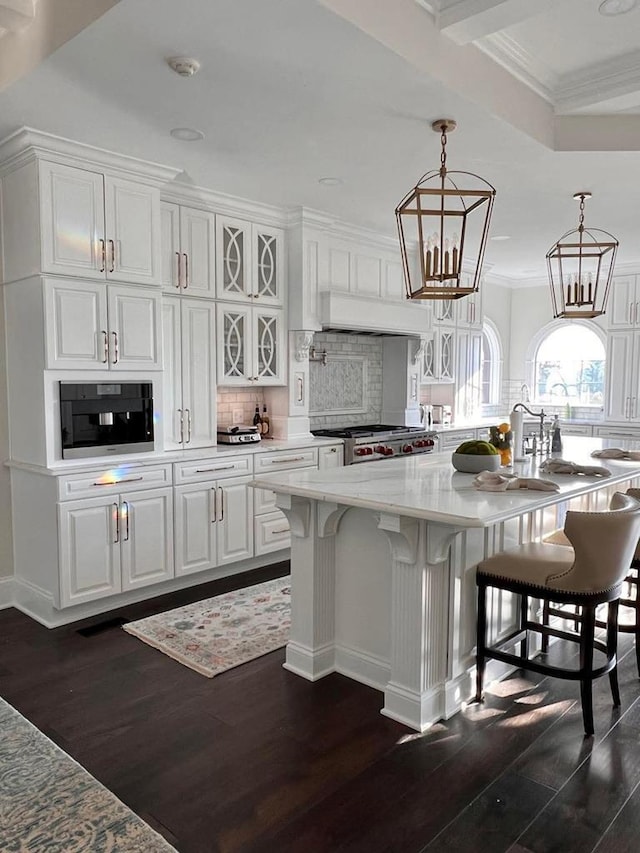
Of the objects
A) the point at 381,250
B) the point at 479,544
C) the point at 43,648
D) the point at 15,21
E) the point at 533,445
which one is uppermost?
the point at 15,21

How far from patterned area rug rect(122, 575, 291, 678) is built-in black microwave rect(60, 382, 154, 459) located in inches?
42.7

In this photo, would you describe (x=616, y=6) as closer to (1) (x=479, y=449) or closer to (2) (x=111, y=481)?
(1) (x=479, y=449)

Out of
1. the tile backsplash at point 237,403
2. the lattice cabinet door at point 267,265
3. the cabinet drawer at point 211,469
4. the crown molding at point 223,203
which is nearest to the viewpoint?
the cabinet drawer at point 211,469

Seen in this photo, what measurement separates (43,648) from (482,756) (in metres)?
2.37

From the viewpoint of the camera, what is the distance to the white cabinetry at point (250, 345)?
4.89 m

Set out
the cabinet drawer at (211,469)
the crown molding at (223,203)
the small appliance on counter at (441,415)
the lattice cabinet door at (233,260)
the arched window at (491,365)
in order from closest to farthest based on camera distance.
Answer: the cabinet drawer at (211,469) → the crown molding at (223,203) → the lattice cabinet door at (233,260) → the small appliance on counter at (441,415) → the arched window at (491,365)

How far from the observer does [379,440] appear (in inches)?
229

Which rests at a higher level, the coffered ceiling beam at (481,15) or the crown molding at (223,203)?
the coffered ceiling beam at (481,15)

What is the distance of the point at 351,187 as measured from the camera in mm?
4539

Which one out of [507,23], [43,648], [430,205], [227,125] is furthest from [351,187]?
[43,648]

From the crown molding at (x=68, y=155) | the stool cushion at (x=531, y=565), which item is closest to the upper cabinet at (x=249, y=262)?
the crown molding at (x=68, y=155)

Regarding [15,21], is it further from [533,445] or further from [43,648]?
[533,445]

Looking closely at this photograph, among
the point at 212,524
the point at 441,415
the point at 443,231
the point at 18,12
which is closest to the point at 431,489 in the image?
the point at 443,231

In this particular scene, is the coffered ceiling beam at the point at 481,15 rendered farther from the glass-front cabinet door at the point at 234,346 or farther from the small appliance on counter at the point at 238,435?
the small appliance on counter at the point at 238,435
